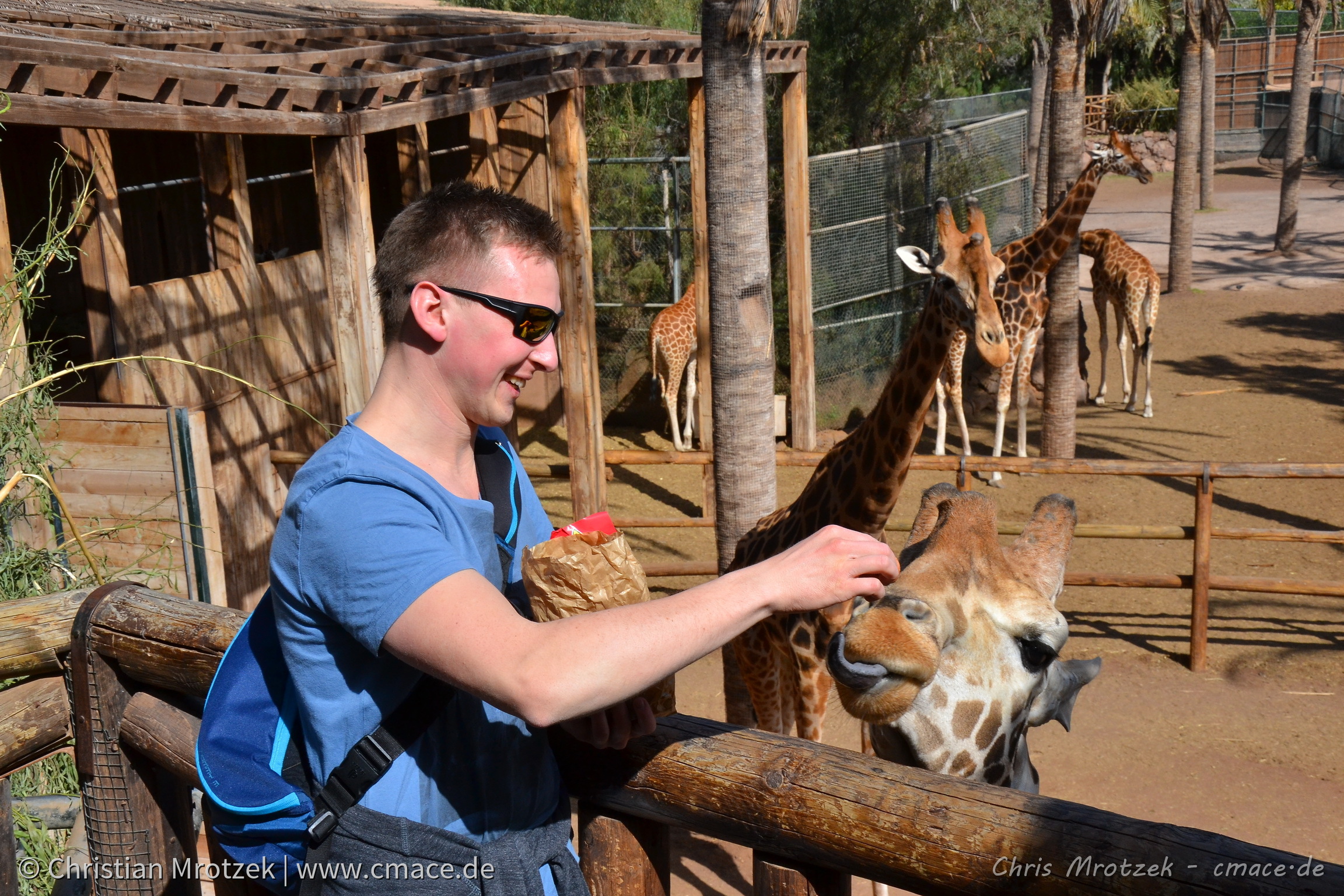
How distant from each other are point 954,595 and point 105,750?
166 cm

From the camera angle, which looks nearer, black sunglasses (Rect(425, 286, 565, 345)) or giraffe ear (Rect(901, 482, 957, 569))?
black sunglasses (Rect(425, 286, 565, 345))

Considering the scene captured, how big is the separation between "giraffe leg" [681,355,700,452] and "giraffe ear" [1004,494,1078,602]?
343 inches

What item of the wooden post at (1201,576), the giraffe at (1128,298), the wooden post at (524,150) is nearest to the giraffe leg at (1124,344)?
the giraffe at (1128,298)

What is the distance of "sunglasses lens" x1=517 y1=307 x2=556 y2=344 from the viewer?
59.7 inches

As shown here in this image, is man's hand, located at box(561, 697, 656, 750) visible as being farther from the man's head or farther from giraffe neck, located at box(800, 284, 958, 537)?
giraffe neck, located at box(800, 284, 958, 537)

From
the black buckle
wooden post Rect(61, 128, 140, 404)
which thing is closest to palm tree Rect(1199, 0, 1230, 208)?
wooden post Rect(61, 128, 140, 404)

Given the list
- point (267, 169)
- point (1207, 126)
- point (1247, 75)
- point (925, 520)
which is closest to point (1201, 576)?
point (925, 520)

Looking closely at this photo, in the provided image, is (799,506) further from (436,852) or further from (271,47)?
(271,47)

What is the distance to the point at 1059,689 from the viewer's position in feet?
6.98

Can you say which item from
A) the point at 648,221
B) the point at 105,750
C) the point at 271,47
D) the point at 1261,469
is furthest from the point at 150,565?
the point at 648,221

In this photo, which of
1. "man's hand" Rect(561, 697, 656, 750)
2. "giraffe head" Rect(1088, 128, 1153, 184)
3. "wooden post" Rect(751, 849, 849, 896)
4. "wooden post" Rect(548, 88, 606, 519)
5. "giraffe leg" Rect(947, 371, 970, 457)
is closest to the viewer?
"man's hand" Rect(561, 697, 656, 750)

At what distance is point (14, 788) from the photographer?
339 centimetres

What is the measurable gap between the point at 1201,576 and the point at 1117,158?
18.0 ft

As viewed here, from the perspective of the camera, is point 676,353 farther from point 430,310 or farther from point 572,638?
point 572,638
